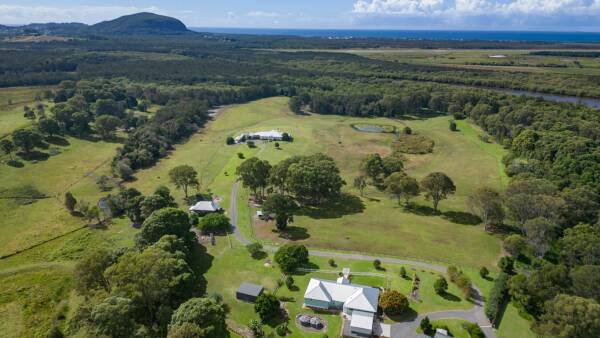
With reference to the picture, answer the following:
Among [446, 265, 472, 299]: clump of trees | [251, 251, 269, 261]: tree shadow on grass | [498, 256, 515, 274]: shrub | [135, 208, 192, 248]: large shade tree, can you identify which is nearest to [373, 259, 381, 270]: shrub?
[446, 265, 472, 299]: clump of trees

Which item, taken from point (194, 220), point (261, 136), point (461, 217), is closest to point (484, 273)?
point (461, 217)

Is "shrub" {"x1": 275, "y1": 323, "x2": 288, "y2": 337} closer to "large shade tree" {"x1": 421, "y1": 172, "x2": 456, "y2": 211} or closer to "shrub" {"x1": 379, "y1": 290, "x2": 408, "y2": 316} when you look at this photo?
"shrub" {"x1": 379, "y1": 290, "x2": 408, "y2": 316}

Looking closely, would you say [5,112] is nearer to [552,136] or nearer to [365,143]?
[365,143]

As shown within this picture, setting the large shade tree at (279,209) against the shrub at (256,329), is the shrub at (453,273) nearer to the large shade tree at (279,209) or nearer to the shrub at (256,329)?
the shrub at (256,329)

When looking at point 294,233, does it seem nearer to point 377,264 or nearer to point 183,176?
point 377,264

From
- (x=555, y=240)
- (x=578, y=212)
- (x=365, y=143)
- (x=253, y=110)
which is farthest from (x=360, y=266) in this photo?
(x=253, y=110)

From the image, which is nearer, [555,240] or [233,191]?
[555,240]
